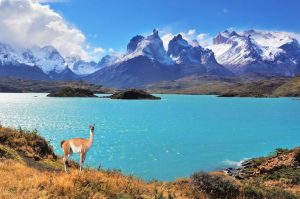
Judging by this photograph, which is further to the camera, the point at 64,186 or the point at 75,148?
the point at 75,148

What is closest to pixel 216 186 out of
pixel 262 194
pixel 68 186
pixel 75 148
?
pixel 262 194

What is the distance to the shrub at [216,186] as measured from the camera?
64.8 ft

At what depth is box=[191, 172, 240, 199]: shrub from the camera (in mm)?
19750

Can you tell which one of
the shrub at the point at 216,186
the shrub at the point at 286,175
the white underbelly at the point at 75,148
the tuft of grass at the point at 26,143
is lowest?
the shrub at the point at 286,175

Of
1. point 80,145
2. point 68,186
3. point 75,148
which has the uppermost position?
point 80,145

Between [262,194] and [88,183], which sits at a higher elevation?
[88,183]

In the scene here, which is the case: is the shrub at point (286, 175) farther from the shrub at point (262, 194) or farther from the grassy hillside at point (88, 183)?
the shrub at point (262, 194)

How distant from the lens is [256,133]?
97.9 meters

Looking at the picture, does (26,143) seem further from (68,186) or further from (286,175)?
(286,175)

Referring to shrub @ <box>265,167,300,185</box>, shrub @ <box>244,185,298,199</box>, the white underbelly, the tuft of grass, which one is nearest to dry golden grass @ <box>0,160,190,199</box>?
the white underbelly

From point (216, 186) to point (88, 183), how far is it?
7343mm

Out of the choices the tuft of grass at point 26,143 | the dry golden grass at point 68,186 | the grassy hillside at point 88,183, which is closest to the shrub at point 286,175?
the grassy hillside at point 88,183

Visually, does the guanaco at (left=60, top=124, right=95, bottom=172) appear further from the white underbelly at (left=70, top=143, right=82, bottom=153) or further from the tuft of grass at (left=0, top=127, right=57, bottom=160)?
the tuft of grass at (left=0, top=127, right=57, bottom=160)

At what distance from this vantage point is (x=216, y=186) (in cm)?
1977
